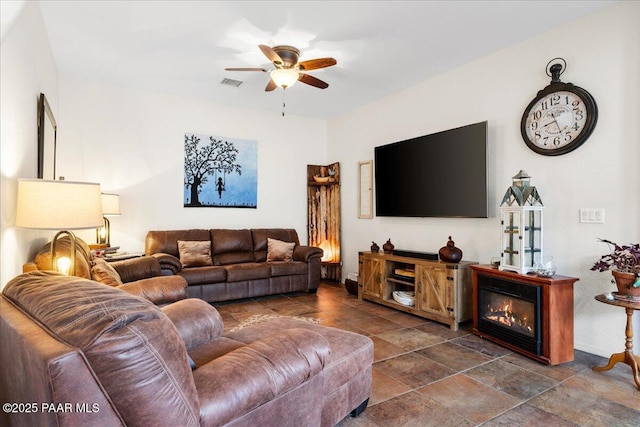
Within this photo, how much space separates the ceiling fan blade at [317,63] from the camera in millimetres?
3184

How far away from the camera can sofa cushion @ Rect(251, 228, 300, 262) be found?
17.2 ft

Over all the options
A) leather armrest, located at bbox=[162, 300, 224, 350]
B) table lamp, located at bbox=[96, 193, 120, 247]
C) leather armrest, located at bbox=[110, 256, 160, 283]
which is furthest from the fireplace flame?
table lamp, located at bbox=[96, 193, 120, 247]

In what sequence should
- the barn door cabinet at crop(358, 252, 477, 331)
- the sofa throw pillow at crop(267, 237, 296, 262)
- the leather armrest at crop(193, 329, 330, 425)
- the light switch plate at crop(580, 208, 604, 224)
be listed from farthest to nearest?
1. the sofa throw pillow at crop(267, 237, 296, 262)
2. the barn door cabinet at crop(358, 252, 477, 331)
3. the light switch plate at crop(580, 208, 604, 224)
4. the leather armrest at crop(193, 329, 330, 425)

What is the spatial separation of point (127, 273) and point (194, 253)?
4.05 ft

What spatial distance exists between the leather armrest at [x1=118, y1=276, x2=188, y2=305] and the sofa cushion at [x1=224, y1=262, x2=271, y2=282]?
5.06ft

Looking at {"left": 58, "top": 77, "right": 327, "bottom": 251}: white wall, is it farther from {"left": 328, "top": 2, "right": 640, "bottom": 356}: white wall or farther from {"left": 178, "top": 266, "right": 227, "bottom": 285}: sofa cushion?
{"left": 328, "top": 2, "right": 640, "bottom": 356}: white wall

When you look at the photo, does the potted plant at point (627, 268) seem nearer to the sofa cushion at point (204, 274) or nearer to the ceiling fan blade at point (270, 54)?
the ceiling fan blade at point (270, 54)

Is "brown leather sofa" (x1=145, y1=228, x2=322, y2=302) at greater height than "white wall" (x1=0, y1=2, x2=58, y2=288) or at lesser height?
lesser

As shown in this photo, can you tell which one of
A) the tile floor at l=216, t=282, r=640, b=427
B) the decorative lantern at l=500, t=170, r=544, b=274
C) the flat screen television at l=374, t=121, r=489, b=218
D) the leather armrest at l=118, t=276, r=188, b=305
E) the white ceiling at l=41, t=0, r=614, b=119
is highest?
the white ceiling at l=41, t=0, r=614, b=119

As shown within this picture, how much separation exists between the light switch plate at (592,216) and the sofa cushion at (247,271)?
3.52m

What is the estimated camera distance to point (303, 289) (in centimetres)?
500

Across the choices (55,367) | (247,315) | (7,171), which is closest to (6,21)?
(7,171)

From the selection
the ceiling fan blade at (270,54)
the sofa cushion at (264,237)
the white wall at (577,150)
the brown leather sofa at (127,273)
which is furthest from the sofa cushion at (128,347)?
the sofa cushion at (264,237)

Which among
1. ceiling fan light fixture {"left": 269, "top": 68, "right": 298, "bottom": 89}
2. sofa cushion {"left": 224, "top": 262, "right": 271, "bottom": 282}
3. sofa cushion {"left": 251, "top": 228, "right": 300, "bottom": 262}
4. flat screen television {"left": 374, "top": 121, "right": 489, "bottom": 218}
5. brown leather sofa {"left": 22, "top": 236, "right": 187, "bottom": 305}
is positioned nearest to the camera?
brown leather sofa {"left": 22, "top": 236, "right": 187, "bottom": 305}
